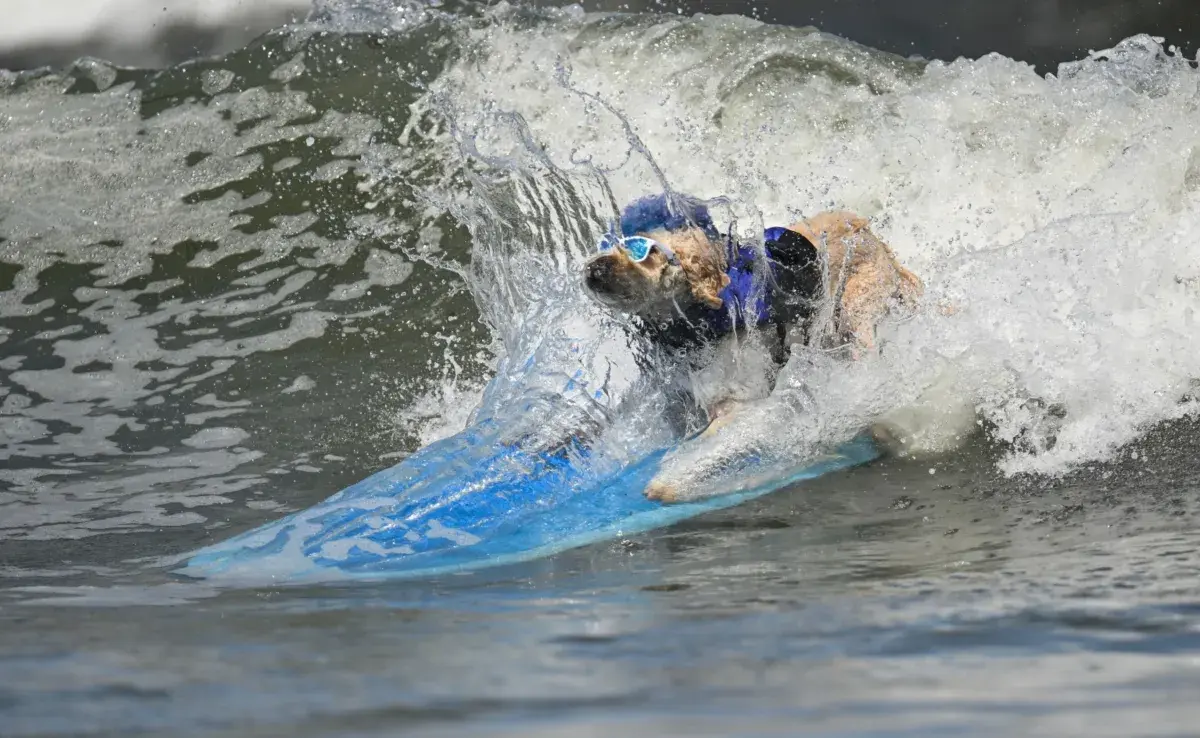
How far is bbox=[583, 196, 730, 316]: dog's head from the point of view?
385 cm

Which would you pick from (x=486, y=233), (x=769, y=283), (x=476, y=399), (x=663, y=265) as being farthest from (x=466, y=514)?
(x=486, y=233)

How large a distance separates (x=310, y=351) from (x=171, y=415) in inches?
33.3

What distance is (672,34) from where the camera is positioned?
7.75m

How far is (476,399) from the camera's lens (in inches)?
205

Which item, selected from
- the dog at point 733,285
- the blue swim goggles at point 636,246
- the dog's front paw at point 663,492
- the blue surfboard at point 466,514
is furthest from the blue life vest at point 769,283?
the dog's front paw at point 663,492

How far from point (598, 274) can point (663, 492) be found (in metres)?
0.65

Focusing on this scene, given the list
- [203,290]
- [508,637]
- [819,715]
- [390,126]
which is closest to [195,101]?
[390,126]

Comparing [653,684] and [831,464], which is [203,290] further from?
[653,684]

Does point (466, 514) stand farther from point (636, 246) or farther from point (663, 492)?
point (636, 246)

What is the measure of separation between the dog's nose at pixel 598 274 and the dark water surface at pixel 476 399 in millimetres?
795

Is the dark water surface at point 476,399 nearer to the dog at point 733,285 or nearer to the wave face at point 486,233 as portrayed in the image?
the wave face at point 486,233

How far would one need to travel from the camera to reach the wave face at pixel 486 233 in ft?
13.7

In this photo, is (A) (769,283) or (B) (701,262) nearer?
(B) (701,262)

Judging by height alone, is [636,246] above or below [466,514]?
above
